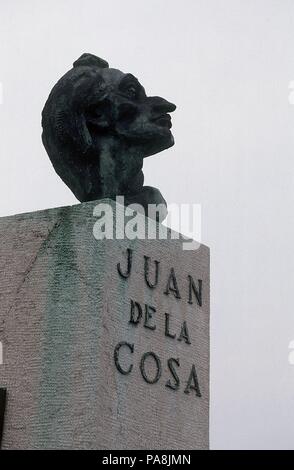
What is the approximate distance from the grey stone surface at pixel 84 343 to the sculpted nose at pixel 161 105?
0.92 m

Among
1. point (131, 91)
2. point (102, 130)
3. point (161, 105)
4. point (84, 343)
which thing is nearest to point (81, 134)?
point (102, 130)

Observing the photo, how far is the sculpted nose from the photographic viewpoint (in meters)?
6.04

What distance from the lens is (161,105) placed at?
19.8 feet

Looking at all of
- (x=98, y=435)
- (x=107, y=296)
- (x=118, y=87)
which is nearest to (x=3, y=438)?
(x=98, y=435)

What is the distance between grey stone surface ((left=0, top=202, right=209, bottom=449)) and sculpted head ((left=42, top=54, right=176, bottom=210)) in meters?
0.57

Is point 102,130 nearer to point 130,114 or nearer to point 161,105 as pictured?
point 130,114

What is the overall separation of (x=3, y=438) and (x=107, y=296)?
93 cm

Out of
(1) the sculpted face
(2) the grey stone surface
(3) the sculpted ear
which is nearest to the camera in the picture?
(2) the grey stone surface

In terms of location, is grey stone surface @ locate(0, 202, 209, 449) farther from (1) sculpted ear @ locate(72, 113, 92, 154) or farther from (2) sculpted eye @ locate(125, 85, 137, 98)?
(2) sculpted eye @ locate(125, 85, 137, 98)

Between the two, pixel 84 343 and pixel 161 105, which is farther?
pixel 161 105

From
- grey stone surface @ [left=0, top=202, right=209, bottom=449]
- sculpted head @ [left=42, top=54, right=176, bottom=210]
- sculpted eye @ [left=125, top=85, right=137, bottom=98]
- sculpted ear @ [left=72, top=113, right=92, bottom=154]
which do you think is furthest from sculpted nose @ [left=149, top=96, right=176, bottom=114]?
grey stone surface @ [left=0, top=202, right=209, bottom=449]

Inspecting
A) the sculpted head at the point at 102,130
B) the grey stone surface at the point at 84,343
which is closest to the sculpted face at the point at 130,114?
the sculpted head at the point at 102,130

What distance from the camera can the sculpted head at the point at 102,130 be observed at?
229 inches

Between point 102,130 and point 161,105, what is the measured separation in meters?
0.42
